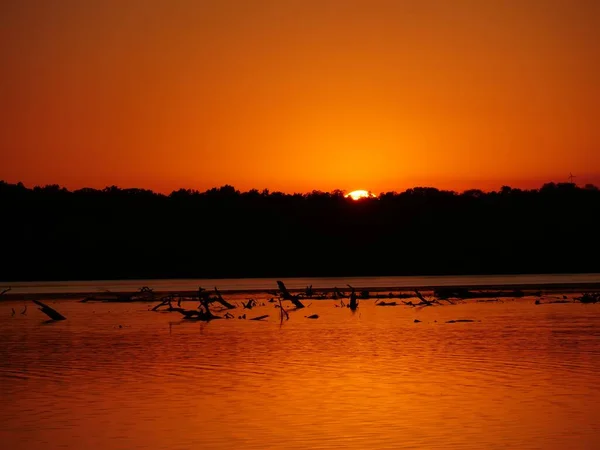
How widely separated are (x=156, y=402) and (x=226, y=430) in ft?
13.4

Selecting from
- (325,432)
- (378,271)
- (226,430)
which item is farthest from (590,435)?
(378,271)

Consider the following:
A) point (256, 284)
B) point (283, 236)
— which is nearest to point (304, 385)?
point (256, 284)

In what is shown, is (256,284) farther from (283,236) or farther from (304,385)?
(304,385)

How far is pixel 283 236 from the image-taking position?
16012cm

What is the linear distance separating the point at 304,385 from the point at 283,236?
133895 mm

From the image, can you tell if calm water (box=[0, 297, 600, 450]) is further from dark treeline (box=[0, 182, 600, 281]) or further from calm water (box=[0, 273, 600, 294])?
dark treeline (box=[0, 182, 600, 281])

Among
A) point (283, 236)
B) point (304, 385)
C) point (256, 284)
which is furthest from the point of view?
point (283, 236)

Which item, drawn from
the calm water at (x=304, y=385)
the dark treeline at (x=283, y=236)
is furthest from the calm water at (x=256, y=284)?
the calm water at (x=304, y=385)

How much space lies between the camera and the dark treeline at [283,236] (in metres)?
144

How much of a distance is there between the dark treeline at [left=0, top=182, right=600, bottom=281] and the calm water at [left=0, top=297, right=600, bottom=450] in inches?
3932

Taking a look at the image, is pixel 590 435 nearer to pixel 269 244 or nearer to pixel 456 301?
pixel 456 301

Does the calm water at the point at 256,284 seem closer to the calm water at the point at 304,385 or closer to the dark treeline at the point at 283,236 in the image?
the dark treeline at the point at 283,236

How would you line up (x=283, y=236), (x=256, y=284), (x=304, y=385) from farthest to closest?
1. (x=283, y=236)
2. (x=256, y=284)
3. (x=304, y=385)

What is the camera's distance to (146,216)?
518ft
